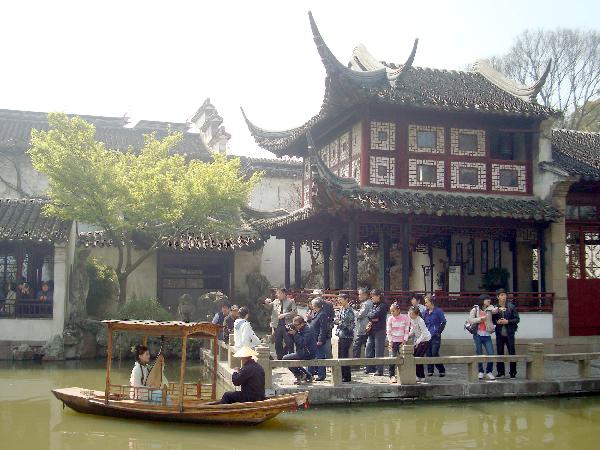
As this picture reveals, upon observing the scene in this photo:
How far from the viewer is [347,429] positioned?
31.4 feet

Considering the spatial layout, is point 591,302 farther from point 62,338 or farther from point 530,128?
point 62,338

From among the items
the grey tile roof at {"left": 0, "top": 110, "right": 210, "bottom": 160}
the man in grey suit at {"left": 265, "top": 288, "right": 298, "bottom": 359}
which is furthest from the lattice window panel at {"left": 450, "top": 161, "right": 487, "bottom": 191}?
the grey tile roof at {"left": 0, "top": 110, "right": 210, "bottom": 160}

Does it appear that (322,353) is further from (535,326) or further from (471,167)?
(471,167)

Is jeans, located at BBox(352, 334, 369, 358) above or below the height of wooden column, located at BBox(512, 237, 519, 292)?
below

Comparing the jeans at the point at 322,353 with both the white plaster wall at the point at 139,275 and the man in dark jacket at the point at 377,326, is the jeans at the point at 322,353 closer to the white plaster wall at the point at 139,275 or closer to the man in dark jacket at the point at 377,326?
the man in dark jacket at the point at 377,326

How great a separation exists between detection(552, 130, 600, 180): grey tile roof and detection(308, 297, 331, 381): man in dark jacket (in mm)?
7224

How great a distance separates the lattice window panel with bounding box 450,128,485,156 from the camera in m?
16.1

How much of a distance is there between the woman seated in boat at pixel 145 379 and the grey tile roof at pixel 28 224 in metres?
8.25

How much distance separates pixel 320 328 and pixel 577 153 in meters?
9.42

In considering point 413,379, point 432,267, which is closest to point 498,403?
point 413,379

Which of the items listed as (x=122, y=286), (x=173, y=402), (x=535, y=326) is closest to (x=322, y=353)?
(x=173, y=402)

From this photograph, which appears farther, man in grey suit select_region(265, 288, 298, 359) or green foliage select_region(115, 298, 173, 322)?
green foliage select_region(115, 298, 173, 322)

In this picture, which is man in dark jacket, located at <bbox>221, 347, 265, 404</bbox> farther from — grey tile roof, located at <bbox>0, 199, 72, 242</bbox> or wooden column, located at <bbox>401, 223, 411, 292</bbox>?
grey tile roof, located at <bbox>0, 199, 72, 242</bbox>

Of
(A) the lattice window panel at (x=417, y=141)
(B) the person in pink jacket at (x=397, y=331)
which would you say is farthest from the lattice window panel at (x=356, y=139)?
(B) the person in pink jacket at (x=397, y=331)
